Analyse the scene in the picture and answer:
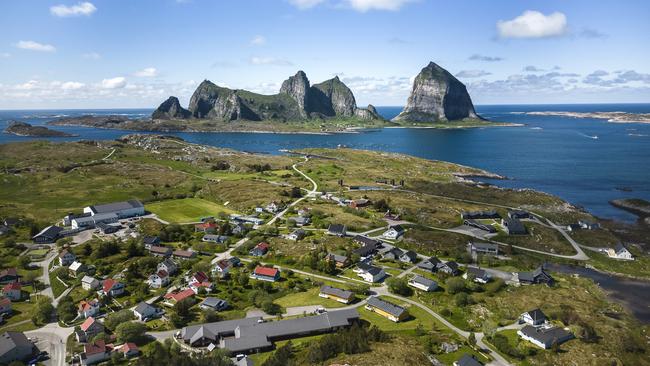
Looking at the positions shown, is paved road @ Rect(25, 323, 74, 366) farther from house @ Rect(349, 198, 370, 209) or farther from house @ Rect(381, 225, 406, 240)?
house @ Rect(349, 198, 370, 209)

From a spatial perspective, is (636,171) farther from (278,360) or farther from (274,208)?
(278,360)

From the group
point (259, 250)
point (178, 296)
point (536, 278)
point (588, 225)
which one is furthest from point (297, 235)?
point (588, 225)

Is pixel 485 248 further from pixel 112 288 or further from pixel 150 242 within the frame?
pixel 112 288

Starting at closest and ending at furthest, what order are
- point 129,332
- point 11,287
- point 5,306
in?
→ point 129,332 < point 5,306 < point 11,287

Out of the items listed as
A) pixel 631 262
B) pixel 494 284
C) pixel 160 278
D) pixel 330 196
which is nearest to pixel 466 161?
pixel 330 196

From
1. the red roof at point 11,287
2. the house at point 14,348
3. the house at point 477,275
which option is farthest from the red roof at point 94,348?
the house at point 477,275
